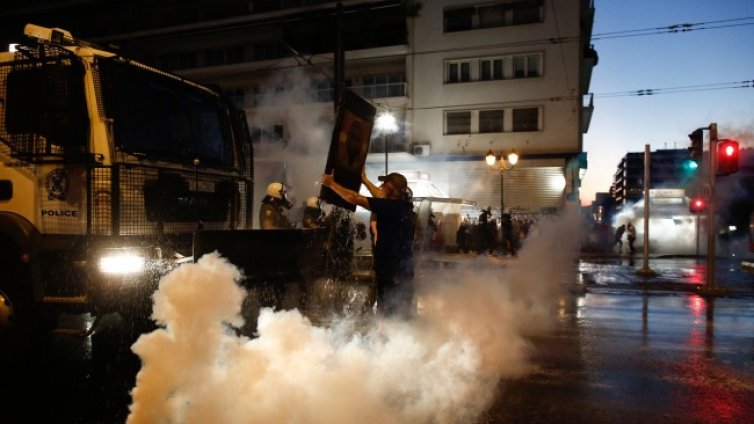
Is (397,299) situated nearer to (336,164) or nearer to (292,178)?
(336,164)

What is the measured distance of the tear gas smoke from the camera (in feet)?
10.0

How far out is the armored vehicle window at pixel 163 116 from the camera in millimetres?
4523

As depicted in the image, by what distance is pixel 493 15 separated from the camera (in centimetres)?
2677

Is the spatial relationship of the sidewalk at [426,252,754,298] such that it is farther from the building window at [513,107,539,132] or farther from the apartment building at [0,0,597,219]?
the building window at [513,107,539,132]

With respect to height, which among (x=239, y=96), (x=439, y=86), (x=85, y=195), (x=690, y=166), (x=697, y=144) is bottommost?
(x=85, y=195)

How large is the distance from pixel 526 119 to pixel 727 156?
1680cm

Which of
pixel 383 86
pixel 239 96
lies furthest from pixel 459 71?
pixel 239 96

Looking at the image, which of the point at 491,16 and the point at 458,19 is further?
the point at 458,19

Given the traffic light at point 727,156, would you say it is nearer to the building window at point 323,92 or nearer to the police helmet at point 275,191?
the police helmet at point 275,191

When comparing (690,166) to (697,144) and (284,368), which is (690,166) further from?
(284,368)

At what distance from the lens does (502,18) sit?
26562 mm

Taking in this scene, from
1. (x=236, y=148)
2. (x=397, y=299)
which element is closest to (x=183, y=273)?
(x=397, y=299)

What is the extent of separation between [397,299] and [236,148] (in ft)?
8.72

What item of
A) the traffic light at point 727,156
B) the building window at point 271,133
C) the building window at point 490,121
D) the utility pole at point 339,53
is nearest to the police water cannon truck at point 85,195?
the utility pole at point 339,53
